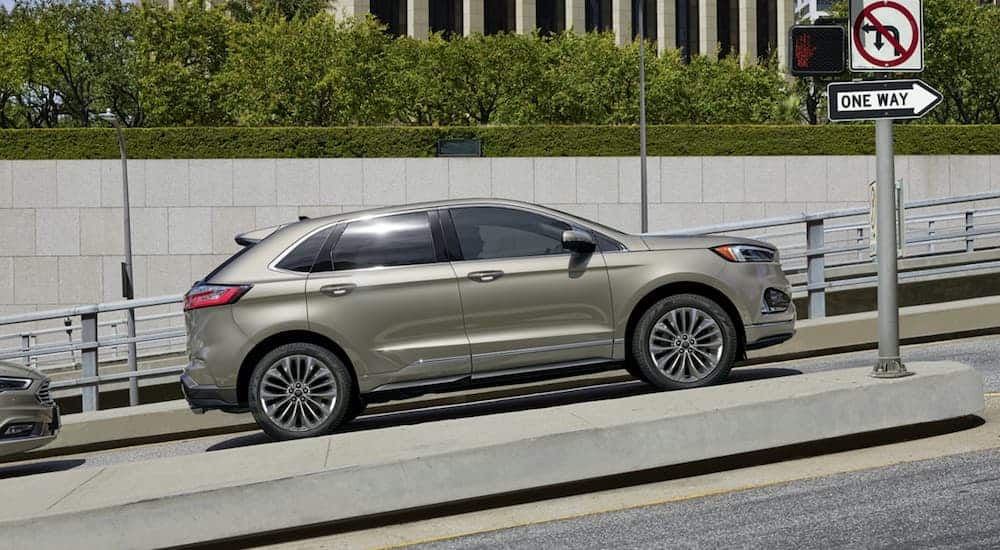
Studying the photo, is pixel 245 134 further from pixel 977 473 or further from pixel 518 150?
pixel 977 473

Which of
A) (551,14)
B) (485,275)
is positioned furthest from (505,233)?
(551,14)

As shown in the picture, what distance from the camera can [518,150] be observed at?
38844 millimetres

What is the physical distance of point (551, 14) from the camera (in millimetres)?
72688

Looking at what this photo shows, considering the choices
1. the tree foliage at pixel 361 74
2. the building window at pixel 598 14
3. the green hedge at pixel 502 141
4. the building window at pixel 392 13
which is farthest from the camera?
the building window at pixel 598 14

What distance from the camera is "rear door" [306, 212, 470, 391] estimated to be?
996cm

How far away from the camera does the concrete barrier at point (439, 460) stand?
758cm

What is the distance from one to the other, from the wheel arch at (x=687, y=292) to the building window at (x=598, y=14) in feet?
212

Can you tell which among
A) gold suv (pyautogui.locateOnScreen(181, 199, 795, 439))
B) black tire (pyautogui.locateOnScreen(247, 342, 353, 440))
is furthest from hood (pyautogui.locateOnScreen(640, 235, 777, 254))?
black tire (pyautogui.locateOnScreen(247, 342, 353, 440))

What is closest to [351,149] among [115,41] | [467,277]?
[115,41]

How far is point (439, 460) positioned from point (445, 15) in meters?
68.1

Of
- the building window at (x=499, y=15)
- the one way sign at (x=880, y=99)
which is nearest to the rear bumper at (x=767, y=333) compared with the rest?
the one way sign at (x=880, y=99)

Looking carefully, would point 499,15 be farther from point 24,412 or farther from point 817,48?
point 817,48

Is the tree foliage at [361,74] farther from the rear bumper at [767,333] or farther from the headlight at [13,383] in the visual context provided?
the rear bumper at [767,333]

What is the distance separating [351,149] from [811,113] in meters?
25.3
